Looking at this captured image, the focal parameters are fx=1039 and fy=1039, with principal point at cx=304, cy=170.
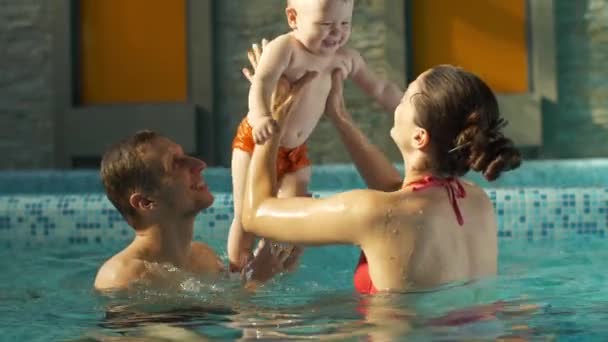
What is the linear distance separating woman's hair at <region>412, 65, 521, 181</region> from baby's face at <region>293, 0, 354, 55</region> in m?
0.80

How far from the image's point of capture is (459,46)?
8.12m

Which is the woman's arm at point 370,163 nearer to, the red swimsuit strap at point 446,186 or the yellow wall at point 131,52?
the red swimsuit strap at point 446,186

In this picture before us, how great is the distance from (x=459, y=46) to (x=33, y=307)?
17.5 ft

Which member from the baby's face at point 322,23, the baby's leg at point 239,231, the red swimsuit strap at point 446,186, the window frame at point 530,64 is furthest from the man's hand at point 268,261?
the window frame at point 530,64

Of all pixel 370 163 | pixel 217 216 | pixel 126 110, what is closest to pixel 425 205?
pixel 370 163

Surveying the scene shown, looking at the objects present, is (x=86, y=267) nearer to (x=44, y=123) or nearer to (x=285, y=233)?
(x=285, y=233)

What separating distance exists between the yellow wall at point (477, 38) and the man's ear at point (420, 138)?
545 centimetres

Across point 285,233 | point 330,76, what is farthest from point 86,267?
point 285,233

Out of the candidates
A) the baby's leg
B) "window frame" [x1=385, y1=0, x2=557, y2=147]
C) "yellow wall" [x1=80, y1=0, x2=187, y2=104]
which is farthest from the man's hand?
"yellow wall" [x1=80, y1=0, x2=187, y2=104]

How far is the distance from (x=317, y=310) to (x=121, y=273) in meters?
0.73

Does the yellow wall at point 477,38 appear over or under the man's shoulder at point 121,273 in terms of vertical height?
over

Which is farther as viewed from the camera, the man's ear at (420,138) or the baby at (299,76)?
the baby at (299,76)

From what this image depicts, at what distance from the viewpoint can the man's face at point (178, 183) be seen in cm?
342

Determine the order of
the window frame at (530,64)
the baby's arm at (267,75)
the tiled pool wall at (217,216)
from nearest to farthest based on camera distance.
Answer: the baby's arm at (267,75)
the tiled pool wall at (217,216)
the window frame at (530,64)
